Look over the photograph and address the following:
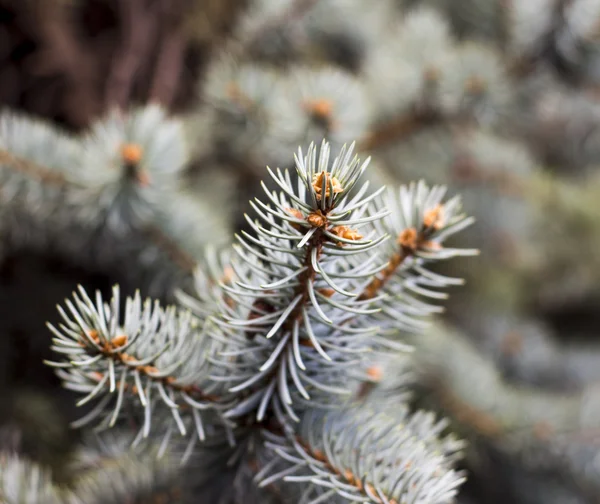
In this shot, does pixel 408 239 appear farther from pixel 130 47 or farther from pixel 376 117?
pixel 130 47

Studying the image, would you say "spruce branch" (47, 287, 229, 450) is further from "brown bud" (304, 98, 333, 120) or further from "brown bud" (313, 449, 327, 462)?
"brown bud" (304, 98, 333, 120)

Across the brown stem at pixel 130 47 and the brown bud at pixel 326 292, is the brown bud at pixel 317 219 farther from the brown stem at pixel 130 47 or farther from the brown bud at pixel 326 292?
the brown stem at pixel 130 47

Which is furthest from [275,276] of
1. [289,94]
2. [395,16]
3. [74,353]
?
[395,16]

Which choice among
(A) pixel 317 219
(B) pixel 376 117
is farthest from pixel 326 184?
(B) pixel 376 117

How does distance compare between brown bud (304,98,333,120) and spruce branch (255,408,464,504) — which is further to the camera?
brown bud (304,98,333,120)

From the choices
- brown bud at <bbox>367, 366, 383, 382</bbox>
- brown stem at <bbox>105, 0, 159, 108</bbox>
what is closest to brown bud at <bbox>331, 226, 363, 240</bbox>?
brown bud at <bbox>367, 366, 383, 382</bbox>

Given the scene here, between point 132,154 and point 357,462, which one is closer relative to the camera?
point 357,462

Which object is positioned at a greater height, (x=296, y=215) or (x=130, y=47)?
(x=130, y=47)

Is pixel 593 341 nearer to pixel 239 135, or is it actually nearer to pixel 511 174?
pixel 511 174

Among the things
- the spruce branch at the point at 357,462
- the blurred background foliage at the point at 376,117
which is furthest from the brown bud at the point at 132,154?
the spruce branch at the point at 357,462
